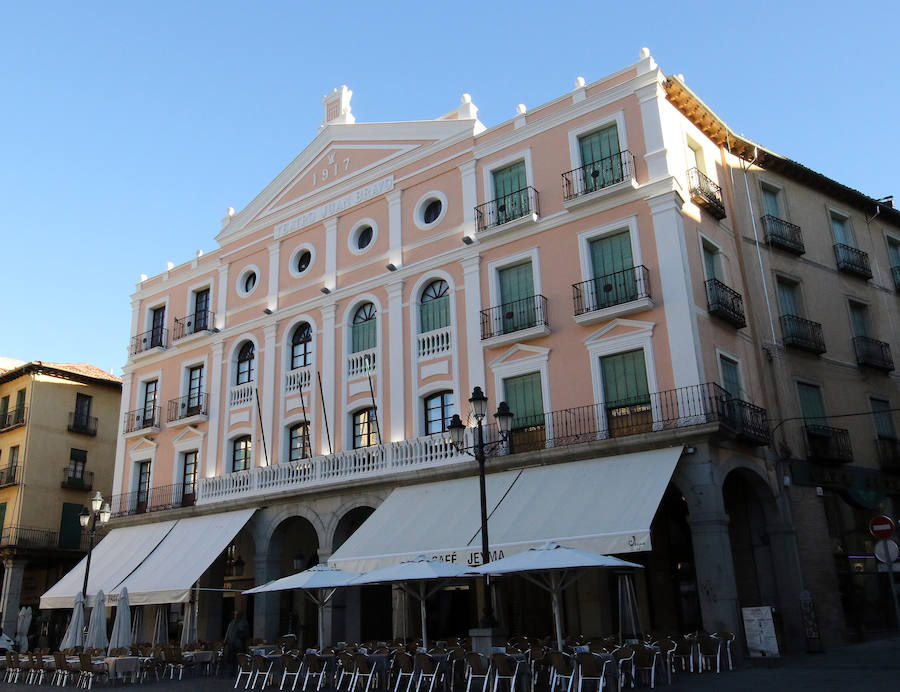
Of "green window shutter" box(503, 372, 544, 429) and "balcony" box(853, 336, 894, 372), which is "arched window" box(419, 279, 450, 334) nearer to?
"green window shutter" box(503, 372, 544, 429)

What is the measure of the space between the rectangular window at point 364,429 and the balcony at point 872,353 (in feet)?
44.5

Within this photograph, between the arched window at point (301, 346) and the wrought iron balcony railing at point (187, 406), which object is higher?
the arched window at point (301, 346)

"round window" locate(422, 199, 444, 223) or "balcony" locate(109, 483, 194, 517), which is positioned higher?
"round window" locate(422, 199, 444, 223)

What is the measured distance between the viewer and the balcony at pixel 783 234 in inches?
874

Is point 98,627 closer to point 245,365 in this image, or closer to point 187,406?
point 187,406

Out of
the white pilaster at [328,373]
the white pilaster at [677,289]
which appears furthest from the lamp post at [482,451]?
the white pilaster at [328,373]

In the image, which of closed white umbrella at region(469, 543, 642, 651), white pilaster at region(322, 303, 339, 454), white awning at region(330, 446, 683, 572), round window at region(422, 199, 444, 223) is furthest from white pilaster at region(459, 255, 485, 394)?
closed white umbrella at region(469, 543, 642, 651)

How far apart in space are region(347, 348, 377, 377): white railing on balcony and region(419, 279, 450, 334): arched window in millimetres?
1717

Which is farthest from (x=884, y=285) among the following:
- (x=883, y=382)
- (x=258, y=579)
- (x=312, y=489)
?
(x=258, y=579)

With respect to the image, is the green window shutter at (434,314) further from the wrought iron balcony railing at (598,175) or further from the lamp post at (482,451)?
the lamp post at (482,451)

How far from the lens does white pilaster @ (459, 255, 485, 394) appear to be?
21.0 meters

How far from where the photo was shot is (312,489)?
22.3 meters

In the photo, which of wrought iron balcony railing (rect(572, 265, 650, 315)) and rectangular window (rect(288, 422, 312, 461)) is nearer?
wrought iron balcony railing (rect(572, 265, 650, 315))

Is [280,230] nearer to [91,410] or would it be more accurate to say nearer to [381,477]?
[381,477]
